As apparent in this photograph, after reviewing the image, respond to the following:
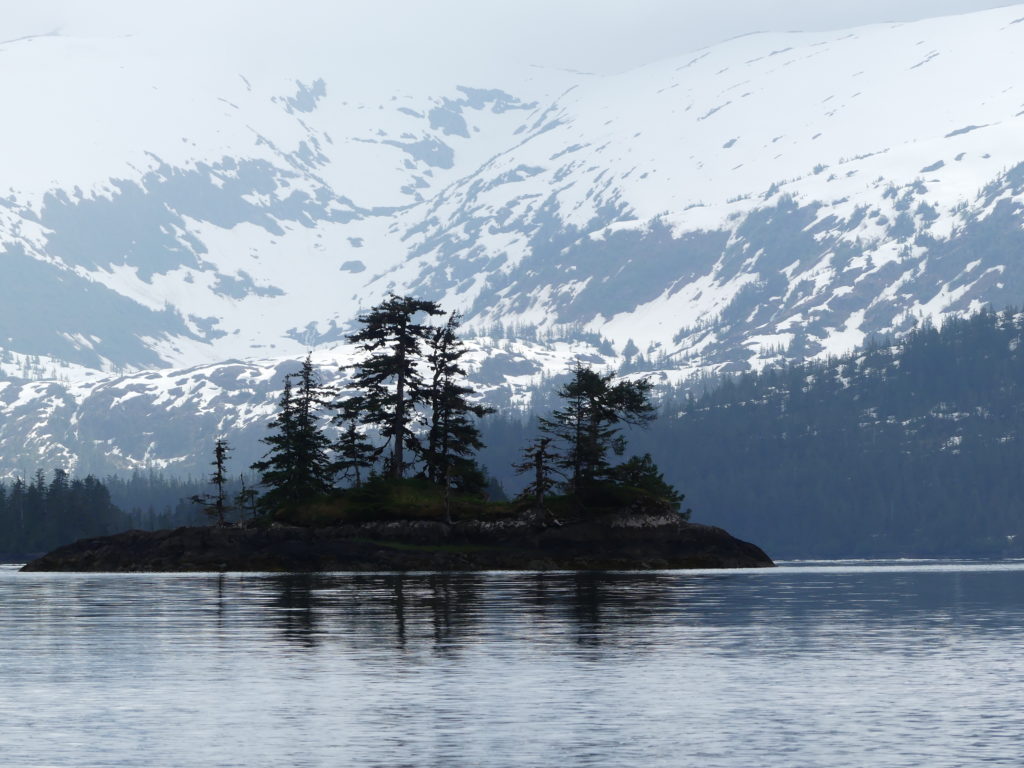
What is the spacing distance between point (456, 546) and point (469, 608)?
7090cm

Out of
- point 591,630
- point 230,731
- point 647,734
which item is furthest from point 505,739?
point 591,630

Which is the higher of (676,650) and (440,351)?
(440,351)

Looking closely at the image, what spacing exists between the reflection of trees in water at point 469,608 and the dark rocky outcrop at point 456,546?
2474 cm

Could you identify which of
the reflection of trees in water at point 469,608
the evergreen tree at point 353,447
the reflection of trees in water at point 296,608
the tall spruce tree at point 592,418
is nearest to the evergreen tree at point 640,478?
the tall spruce tree at point 592,418

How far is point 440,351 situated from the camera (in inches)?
6462

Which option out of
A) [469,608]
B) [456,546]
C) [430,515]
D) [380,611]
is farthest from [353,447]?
[380,611]

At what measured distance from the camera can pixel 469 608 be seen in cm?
7550

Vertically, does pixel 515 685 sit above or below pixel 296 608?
below

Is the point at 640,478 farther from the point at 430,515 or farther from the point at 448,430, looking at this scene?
the point at 430,515

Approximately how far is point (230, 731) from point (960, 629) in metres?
33.2

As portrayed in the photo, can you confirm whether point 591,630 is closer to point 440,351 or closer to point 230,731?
point 230,731

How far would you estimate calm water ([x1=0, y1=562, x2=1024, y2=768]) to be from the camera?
3353 centimetres

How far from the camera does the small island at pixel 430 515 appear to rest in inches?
5743

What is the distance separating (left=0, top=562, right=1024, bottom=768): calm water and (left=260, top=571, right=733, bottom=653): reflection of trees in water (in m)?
0.30
